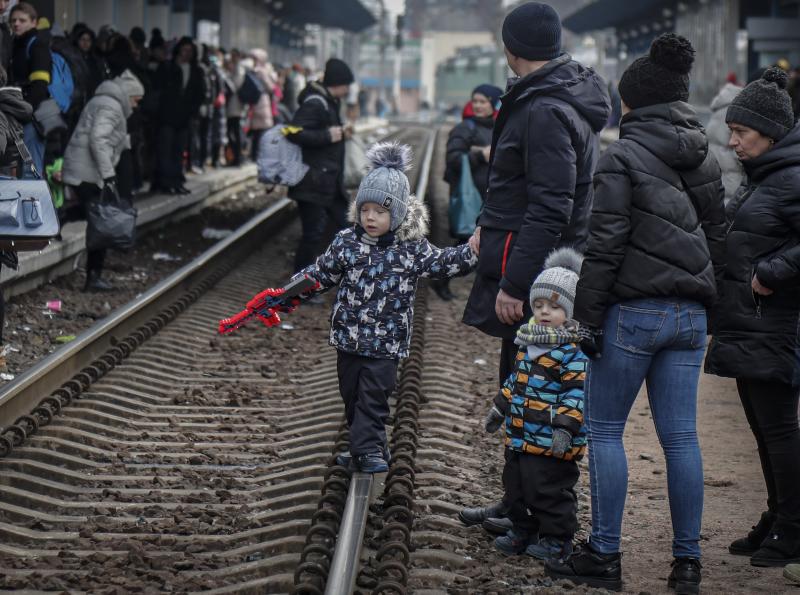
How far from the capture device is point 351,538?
16.4 ft

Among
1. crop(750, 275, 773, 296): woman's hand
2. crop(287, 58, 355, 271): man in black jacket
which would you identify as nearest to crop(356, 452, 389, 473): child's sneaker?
crop(750, 275, 773, 296): woman's hand

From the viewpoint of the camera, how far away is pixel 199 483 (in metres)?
6.23

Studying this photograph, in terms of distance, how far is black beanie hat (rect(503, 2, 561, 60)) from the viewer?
5.36 m

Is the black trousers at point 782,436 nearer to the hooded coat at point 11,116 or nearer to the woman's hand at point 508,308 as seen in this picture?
the woman's hand at point 508,308

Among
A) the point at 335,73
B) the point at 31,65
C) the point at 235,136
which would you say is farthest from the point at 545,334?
the point at 235,136

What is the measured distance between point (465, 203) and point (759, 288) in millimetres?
6863

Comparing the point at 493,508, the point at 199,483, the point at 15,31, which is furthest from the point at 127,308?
the point at 493,508

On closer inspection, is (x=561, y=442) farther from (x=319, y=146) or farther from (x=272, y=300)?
(x=319, y=146)

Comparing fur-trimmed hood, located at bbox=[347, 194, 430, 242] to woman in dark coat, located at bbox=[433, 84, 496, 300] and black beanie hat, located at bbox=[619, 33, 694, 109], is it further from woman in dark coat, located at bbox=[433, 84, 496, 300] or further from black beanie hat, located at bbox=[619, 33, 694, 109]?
woman in dark coat, located at bbox=[433, 84, 496, 300]

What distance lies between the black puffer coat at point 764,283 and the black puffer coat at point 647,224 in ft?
1.67

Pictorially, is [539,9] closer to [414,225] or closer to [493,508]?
[414,225]

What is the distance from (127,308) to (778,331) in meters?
5.44

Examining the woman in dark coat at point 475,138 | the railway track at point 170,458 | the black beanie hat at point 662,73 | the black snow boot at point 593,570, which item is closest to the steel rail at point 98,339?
the railway track at point 170,458

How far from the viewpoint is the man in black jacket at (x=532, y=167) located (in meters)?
5.23
